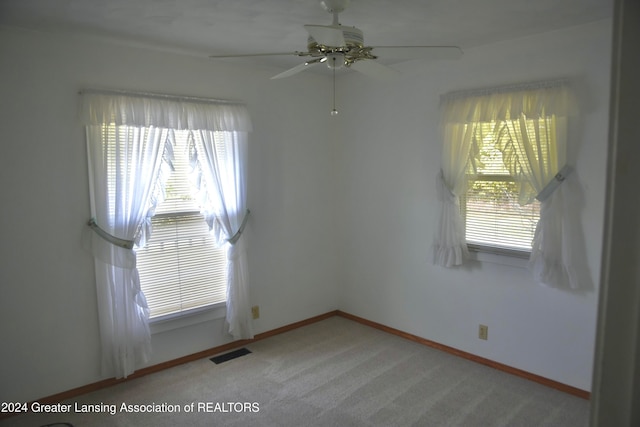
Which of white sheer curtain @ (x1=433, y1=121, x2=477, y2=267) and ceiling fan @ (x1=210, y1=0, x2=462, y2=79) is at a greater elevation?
ceiling fan @ (x1=210, y1=0, x2=462, y2=79)

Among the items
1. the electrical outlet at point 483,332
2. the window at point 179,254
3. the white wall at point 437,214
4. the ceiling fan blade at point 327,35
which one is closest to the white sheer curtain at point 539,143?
the white wall at point 437,214

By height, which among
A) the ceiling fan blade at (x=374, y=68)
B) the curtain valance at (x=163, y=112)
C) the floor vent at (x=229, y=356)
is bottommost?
the floor vent at (x=229, y=356)

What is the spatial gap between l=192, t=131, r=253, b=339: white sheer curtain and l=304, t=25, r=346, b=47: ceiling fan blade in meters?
1.89

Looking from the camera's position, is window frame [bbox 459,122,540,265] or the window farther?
the window

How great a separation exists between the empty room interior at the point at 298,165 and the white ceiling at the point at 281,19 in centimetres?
2

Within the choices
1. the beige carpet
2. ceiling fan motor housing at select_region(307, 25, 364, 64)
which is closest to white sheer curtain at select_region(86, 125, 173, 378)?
the beige carpet

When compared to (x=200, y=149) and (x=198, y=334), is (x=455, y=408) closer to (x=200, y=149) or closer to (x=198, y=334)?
(x=198, y=334)

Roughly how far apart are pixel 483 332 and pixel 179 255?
2583 millimetres

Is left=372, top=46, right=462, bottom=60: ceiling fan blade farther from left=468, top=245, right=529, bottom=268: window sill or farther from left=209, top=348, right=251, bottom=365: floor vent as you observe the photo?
left=209, top=348, right=251, bottom=365: floor vent

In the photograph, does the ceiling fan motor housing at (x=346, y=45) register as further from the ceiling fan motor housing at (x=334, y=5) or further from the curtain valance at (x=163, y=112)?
the curtain valance at (x=163, y=112)

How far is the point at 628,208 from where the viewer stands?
15.6 inches

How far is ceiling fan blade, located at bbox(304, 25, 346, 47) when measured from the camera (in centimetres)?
176

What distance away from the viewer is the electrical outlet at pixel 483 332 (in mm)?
3471

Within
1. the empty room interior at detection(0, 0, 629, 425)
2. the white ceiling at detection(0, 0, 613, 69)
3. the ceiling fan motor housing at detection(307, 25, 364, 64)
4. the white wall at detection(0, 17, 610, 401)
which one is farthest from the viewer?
the white wall at detection(0, 17, 610, 401)
